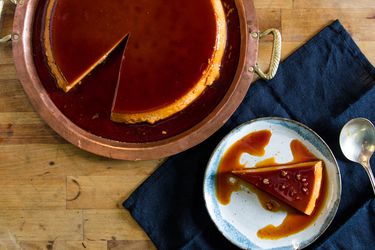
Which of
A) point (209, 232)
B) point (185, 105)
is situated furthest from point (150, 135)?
point (209, 232)

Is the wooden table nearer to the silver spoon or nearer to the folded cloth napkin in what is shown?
the folded cloth napkin

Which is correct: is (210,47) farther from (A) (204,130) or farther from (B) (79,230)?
(B) (79,230)

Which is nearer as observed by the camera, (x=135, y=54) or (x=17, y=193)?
(x=135, y=54)

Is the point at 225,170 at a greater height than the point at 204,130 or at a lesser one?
lesser

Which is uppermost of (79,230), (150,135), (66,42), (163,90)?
(66,42)

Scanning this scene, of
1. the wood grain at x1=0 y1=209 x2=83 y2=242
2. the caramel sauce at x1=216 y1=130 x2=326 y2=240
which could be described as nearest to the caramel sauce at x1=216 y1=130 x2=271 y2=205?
the caramel sauce at x1=216 y1=130 x2=326 y2=240

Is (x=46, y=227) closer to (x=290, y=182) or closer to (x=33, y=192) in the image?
(x=33, y=192)

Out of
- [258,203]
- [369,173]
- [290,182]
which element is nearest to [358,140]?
[369,173]

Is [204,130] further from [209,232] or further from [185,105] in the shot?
[209,232]
